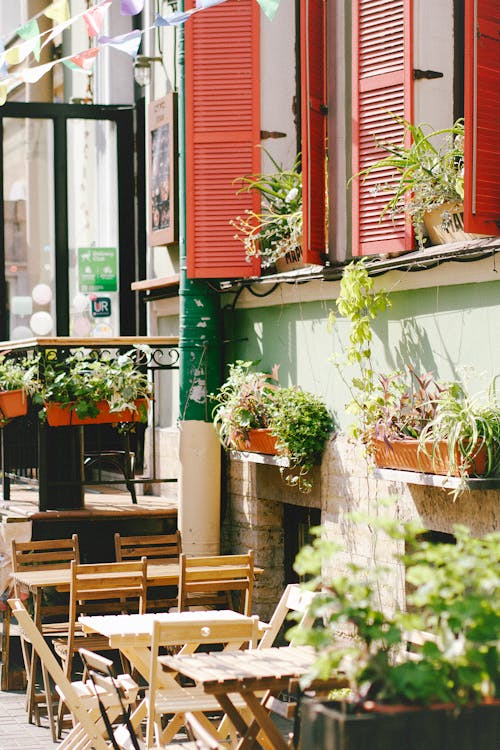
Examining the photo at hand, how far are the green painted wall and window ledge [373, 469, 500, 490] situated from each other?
0.59 m

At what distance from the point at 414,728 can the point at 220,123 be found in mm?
6895

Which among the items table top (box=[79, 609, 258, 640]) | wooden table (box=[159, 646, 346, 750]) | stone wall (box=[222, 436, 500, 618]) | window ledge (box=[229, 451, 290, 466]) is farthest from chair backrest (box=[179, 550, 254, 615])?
wooden table (box=[159, 646, 346, 750])

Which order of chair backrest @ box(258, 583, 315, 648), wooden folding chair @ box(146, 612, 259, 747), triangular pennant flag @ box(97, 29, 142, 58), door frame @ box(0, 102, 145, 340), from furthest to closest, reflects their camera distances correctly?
door frame @ box(0, 102, 145, 340)
triangular pennant flag @ box(97, 29, 142, 58)
chair backrest @ box(258, 583, 315, 648)
wooden folding chair @ box(146, 612, 259, 747)

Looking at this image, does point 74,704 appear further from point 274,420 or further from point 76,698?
point 274,420

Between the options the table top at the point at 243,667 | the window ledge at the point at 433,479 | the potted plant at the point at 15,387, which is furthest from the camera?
the potted plant at the point at 15,387

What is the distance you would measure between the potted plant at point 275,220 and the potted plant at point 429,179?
1.56m

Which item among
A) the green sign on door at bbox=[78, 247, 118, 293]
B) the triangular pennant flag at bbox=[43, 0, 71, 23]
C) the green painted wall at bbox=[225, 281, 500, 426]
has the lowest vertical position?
the green painted wall at bbox=[225, 281, 500, 426]

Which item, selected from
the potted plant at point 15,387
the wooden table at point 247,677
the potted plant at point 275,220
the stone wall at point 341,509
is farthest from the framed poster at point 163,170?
the wooden table at point 247,677

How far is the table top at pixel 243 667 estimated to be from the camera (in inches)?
208

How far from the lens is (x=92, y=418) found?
1087 cm

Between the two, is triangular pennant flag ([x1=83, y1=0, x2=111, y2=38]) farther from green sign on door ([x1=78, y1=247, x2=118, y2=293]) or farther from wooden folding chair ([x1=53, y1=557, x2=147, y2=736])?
green sign on door ([x1=78, y1=247, x2=118, y2=293])

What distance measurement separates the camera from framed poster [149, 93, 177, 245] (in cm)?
1161

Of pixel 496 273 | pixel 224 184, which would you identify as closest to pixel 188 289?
pixel 224 184

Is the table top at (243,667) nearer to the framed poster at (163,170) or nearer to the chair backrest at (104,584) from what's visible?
the chair backrest at (104,584)
